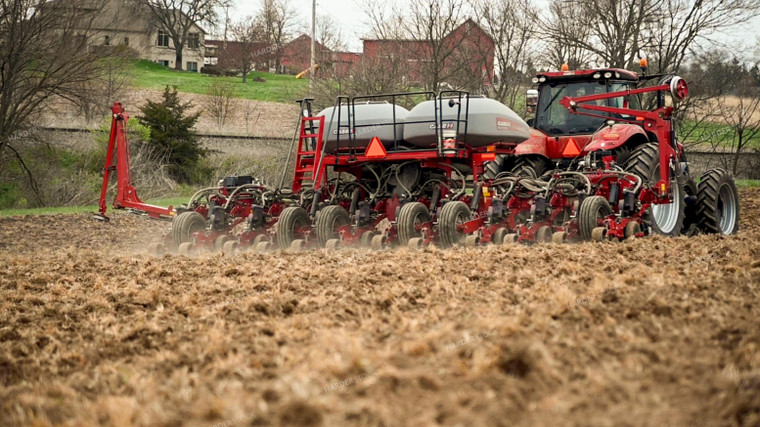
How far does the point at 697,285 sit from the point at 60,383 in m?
3.79

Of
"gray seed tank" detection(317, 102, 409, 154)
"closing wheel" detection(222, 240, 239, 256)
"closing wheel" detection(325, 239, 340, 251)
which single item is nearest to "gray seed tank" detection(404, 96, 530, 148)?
"gray seed tank" detection(317, 102, 409, 154)

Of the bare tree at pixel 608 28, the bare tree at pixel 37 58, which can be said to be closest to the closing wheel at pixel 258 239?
the bare tree at pixel 37 58

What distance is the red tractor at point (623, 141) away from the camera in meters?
10.4

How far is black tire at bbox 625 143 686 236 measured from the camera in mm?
10438

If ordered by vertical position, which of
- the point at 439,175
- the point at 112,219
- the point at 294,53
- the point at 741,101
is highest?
the point at 294,53

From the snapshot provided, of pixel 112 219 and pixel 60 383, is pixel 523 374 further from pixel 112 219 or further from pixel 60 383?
pixel 112 219

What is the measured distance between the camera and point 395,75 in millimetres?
24562

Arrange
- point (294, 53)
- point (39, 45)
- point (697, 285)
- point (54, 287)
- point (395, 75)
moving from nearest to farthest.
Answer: point (697, 285), point (54, 287), point (39, 45), point (395, 75), point (294, 53)

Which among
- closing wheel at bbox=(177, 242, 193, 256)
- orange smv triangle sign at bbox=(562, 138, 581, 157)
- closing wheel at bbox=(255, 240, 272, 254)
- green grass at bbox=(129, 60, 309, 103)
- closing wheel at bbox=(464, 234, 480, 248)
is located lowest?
closing wheel at bbox=(177, 242, 193, 256)

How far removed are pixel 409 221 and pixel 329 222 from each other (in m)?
1.03

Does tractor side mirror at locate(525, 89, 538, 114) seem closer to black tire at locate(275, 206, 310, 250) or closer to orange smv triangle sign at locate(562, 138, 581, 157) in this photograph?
orange smv triangle sign at locate(562, 138, 581, 157)

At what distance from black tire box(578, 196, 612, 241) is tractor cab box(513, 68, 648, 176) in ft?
5.47

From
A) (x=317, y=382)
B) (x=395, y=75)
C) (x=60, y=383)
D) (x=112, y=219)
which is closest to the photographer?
(x=317, y=382)

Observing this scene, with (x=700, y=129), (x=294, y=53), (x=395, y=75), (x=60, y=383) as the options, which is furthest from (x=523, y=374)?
(x=294, y=53)
